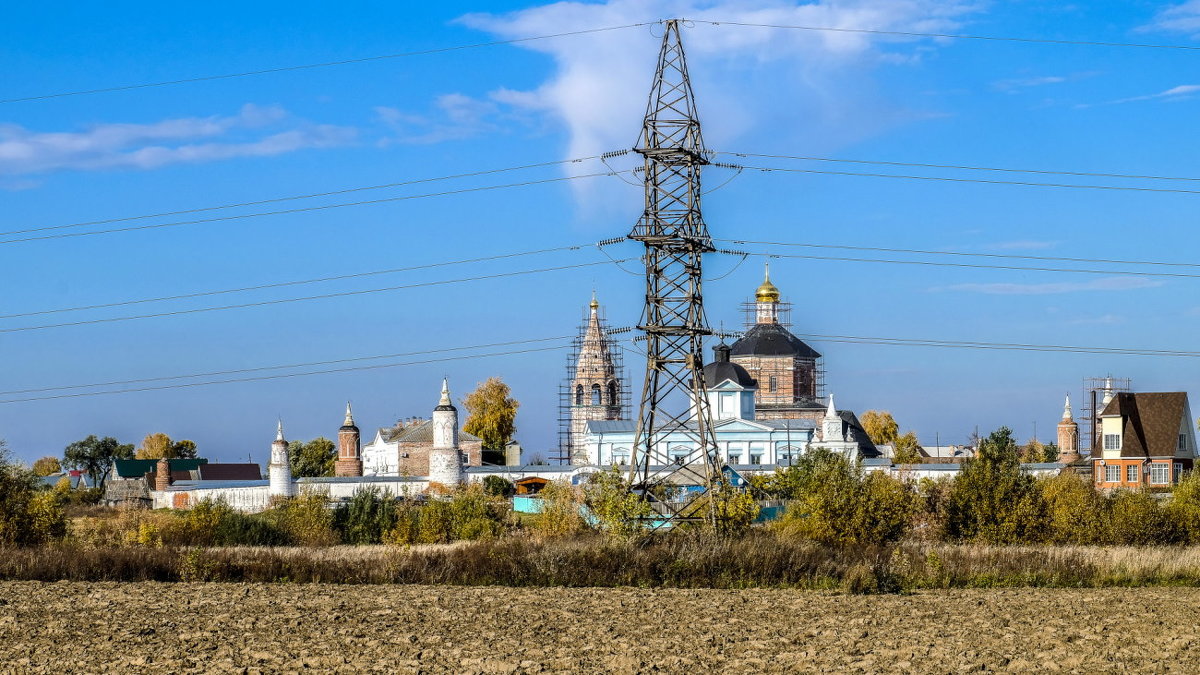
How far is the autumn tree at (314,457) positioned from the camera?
12102 cm

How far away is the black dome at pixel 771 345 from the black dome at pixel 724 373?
38.5 feet

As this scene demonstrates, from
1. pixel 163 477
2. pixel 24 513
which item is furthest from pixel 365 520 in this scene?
pixel 163 477

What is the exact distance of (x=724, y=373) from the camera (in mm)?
95875

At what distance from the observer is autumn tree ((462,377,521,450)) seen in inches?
4441

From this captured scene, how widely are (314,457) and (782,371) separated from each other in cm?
4032

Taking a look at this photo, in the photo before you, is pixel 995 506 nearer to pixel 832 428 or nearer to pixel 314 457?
pixel 832 428

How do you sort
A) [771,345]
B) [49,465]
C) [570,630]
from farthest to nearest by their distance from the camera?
[49,465], [771,345], [570,630]

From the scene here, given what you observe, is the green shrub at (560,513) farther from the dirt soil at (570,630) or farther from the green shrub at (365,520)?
the dirt soil at (570,630)

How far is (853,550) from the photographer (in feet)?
113

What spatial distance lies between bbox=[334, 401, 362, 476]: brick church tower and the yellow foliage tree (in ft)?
175

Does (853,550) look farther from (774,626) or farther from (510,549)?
(774,626)

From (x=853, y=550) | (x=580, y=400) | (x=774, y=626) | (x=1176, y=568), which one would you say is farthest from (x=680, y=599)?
(x=580, y=400)

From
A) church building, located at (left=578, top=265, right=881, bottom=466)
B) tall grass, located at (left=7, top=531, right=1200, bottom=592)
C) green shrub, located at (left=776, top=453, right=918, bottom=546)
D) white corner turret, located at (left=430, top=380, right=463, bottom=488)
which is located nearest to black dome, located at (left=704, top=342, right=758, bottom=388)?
church building, located at (left=578, top=265, right=881, bottom=466)

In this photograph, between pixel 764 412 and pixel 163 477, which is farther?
pixel 764 412
